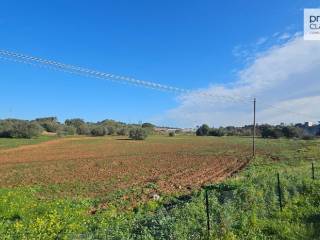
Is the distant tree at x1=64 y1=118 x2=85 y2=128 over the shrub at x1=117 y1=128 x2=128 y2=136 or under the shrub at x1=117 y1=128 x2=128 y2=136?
over

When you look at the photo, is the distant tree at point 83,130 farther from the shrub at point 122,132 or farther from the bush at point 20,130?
the bush at point 20,130

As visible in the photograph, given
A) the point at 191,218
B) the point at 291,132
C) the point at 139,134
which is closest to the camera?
the point at 191,218

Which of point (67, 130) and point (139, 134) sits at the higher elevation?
point (67, 130)

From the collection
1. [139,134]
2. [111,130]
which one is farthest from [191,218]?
[111,130]

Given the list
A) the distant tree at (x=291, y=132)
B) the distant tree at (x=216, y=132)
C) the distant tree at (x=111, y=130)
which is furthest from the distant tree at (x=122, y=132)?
the distant tree at (x=291, y=132)

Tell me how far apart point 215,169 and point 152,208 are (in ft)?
55.2

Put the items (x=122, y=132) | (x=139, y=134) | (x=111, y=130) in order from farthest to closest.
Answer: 1. (x=122, y=132)
2. (x=111, y=130)
3. (x=139, y=134)

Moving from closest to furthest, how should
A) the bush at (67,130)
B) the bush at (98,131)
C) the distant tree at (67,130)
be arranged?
the bush at (67,130), the distant tree at (67,130), the bush at (98,131)

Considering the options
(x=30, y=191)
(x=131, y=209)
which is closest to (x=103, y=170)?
(x=30, y=191)

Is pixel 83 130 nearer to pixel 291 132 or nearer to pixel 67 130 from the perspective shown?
pixel 67 130

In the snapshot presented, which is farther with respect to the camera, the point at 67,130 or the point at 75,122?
the point at 75,122

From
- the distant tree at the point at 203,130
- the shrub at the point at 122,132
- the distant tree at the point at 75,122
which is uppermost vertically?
the distant tree at the point at 75,122

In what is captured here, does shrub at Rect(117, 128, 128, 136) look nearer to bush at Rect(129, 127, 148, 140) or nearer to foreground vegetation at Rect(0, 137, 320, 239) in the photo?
bush at Rect(129, 127, 148, 140)

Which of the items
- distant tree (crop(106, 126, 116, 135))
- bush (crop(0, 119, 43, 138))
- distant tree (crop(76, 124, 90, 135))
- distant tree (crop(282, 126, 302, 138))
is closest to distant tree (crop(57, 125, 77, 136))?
distant tree (crop(76, 124, 90, 135))
